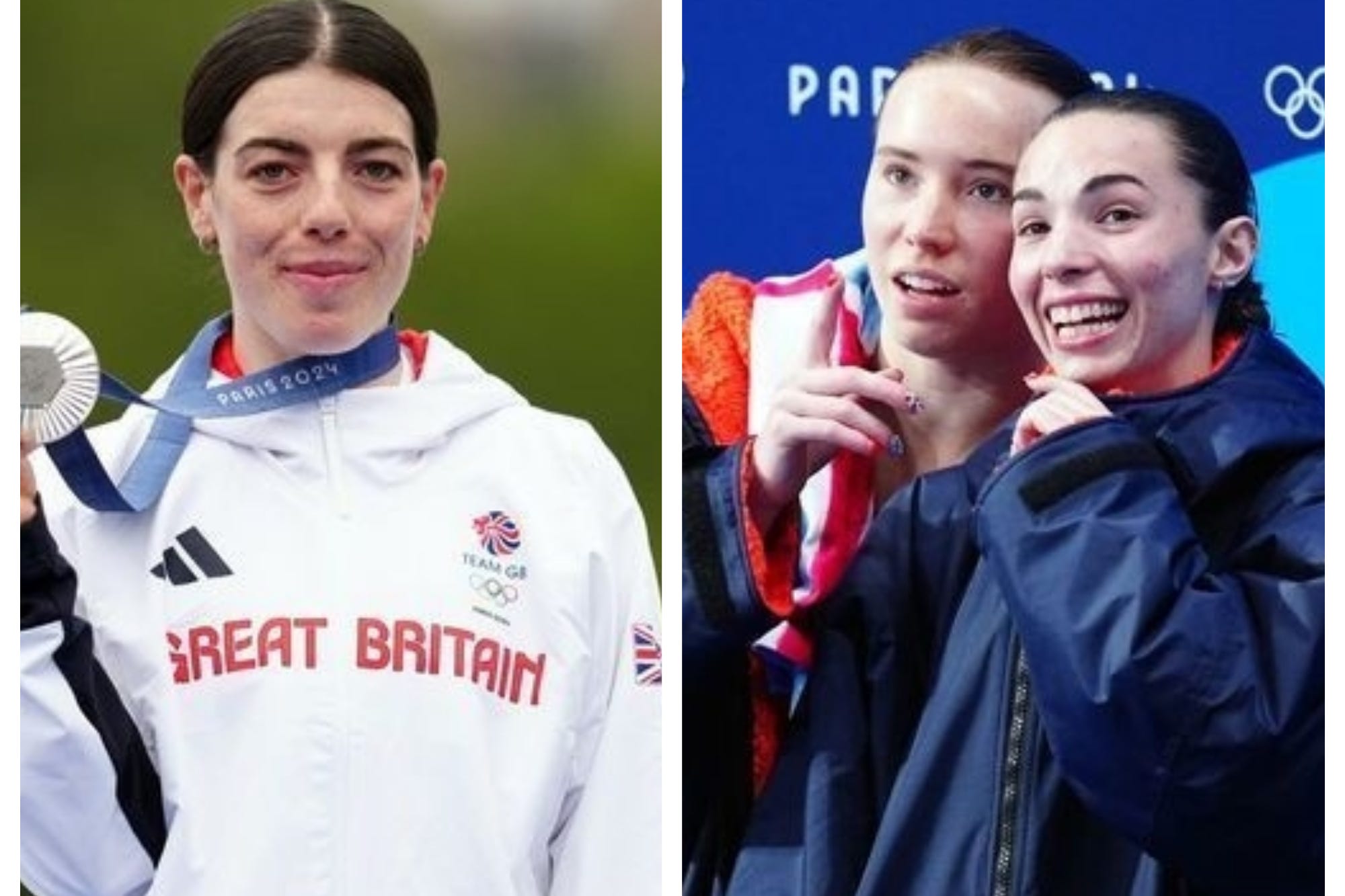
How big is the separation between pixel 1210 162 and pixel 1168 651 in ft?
2.08

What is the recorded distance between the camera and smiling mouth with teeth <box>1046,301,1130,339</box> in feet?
12.2

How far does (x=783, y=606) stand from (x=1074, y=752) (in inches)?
16.4

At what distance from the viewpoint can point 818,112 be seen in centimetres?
382

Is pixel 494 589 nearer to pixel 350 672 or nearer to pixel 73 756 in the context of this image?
pixel 350 672

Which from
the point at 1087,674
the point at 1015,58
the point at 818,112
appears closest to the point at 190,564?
the point at 818,112

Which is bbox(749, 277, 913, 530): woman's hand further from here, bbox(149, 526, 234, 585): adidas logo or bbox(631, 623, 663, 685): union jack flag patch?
bbox(149, 526, 234, 585): adidas logo

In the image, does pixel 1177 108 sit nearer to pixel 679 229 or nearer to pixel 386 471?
pixel 679 229

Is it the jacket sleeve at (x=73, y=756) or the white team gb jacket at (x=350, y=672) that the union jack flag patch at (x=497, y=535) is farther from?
the jacket sleeve at (x=73, y=756)

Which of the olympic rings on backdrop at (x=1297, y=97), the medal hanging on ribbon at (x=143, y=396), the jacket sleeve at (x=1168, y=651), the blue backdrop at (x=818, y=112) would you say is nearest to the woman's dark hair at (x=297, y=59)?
the medal hanging on ribbon at (x=143, y=396)

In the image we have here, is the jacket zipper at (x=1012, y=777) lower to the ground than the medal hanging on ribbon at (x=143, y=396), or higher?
lower

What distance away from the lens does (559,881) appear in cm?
368

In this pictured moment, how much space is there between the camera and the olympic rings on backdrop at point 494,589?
368 cm

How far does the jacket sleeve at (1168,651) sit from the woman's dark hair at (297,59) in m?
0.88

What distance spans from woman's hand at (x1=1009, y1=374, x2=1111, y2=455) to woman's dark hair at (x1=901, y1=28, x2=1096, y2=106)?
363 millimetres
